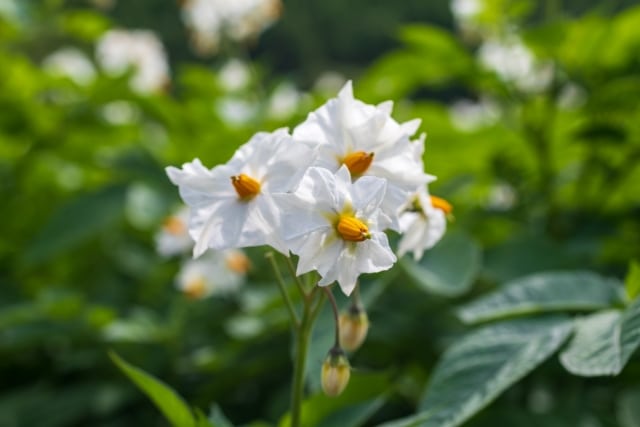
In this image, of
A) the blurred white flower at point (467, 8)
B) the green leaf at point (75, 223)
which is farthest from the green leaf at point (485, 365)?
the blurred white flower at point (467, 8)

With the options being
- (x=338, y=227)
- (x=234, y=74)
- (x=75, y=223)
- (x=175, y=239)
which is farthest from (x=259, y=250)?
(x=234, y=74)

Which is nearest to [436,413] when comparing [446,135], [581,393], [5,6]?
[581,393]

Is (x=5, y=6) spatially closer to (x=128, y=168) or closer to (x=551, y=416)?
(x=128, y=168)

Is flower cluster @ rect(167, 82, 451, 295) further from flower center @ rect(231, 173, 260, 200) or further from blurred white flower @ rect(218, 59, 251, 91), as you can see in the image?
blurred white flower @ rect(218, 59, 251, 91)

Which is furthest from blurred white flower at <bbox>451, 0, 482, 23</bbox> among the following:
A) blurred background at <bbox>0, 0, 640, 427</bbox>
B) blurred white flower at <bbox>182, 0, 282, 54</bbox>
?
blurred white flower at <bbox>182, 0, 282, 54</bbox>

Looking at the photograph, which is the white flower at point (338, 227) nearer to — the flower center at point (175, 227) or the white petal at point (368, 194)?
the white petal at point (368, 194)

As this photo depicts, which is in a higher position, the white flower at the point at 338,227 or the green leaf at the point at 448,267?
the white flower at the point at 338,227
